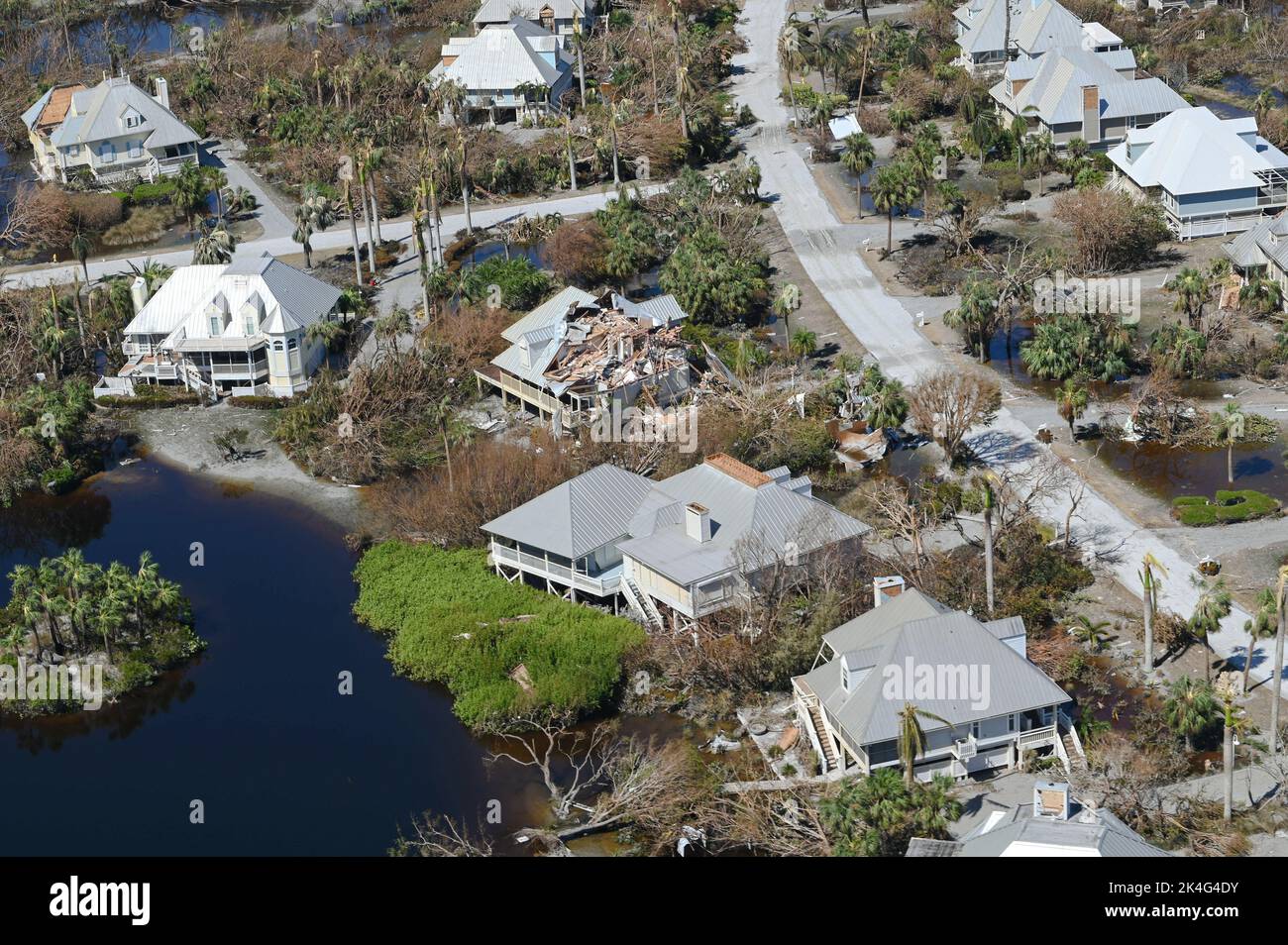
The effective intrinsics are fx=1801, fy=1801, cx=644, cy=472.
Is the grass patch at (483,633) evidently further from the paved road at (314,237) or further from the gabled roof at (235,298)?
the paved road at (314,237)

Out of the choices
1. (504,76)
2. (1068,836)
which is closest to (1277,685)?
(1068,836)

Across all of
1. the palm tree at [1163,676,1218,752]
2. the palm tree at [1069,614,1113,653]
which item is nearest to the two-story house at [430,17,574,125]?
the palm tree at [1069,614,1113,653]

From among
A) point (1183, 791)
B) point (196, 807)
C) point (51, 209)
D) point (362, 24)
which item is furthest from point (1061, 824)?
point (362, 24)

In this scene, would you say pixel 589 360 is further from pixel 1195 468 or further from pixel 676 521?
pixel 1195 468

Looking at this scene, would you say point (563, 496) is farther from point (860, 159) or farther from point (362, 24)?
point (362, 24)

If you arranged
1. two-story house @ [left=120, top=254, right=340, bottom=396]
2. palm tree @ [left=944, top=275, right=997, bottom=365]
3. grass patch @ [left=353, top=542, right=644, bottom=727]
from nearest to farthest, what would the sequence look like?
1. grass patch @ [left=353, top=542, right=644, bottom=727]
2. palm tree @ [left=944, top=275, right=997, bottom=365]
3. two-story house @ [left=120, top=254, right=340, bottom=396]

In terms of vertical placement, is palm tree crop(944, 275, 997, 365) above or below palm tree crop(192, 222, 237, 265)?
below

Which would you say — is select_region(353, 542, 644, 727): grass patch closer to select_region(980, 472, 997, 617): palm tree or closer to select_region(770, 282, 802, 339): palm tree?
select_region(980, 472, 997, 617): palm tree

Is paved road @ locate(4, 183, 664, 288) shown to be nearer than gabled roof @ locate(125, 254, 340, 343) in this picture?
No
